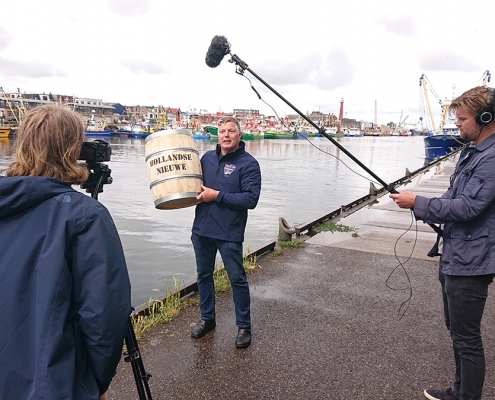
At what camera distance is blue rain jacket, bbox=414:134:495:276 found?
2.36 meters

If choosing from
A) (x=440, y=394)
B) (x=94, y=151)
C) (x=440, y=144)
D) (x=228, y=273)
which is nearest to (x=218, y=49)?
(x=94, y=151)

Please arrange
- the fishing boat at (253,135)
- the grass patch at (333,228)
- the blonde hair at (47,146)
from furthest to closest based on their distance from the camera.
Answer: the fishing boat at (253,135) < the grass patch at (333,228) < the blonde hair at (47,146)

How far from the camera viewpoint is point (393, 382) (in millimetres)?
3139

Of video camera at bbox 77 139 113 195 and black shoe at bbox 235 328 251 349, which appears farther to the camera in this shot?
black shoe at bbox 235 328 251 349

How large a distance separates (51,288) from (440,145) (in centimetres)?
4244

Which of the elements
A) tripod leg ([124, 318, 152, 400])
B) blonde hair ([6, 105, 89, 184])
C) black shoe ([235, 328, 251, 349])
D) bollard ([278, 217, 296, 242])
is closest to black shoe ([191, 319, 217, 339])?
black shoe ([235, 328, 251, 349])

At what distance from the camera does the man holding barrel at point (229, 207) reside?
3500 millimetres

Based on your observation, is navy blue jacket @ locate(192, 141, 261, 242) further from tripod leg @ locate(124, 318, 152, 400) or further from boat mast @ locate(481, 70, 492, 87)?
boat mast @ locate(481, 70, 492, 87)

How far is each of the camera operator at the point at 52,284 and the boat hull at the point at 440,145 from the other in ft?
136

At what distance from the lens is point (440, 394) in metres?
2.90

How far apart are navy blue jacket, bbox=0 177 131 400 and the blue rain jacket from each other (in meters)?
1.99

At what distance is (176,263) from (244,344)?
4.74 metres

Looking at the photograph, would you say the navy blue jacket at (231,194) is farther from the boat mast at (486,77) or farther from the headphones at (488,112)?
the boat mast at (486,77)

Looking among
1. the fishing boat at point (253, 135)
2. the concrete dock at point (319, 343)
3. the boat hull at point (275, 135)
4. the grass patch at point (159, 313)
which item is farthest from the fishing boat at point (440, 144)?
the boat hull at point (275, 135)
